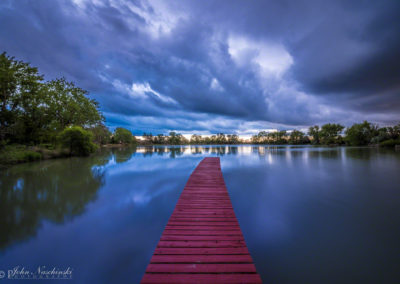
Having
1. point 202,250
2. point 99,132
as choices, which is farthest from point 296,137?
point 202,250

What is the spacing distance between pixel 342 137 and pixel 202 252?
79.9 metres

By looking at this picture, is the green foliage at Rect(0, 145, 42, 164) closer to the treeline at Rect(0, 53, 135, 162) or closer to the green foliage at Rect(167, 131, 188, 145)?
the treeline at Rect(0, 53, 135, 162)

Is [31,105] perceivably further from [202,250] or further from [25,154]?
[202,250]

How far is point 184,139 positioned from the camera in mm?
113875

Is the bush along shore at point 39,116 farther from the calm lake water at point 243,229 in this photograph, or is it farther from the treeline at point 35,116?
the calm lake water at point 243,229

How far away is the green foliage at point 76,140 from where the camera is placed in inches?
808

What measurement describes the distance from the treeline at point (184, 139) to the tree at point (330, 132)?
56479 mm

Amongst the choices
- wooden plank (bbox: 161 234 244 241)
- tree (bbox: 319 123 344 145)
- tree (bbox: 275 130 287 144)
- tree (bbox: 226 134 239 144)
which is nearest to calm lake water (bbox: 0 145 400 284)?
wooden plank (bbox: 161 234 244 241)

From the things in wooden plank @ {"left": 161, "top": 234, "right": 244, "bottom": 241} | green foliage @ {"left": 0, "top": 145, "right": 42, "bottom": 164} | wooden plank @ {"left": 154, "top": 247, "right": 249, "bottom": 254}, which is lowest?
wooden plank @ {"left": 161, "top": 234, "right": 244, "bottom": 241}

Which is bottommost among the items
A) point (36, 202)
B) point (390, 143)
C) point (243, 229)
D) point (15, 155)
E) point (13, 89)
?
point (243, 229)

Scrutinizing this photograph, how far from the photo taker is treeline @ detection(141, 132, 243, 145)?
10525 centimetres

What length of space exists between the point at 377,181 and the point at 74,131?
90.5ft

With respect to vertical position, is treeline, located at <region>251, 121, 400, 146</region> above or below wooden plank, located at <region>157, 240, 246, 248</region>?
above

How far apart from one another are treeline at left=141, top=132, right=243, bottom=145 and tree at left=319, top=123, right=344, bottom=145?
5648cm
